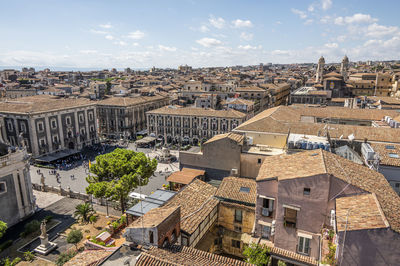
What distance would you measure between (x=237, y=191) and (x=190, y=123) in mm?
48571

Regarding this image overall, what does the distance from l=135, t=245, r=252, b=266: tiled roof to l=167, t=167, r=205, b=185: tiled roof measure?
48.8 ft

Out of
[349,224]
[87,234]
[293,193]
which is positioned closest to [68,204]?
[87,234]

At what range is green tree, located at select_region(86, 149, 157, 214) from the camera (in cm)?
3033

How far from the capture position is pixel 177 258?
1470cm

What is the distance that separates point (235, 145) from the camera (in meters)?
31.2

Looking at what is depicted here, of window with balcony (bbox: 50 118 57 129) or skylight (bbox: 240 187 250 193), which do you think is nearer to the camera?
skylight (bbox: 240 187 250 193)

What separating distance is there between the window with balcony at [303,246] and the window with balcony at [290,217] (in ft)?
3.68

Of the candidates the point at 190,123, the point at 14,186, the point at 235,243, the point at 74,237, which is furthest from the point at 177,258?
the point at 190,123

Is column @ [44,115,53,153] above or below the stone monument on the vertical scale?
above

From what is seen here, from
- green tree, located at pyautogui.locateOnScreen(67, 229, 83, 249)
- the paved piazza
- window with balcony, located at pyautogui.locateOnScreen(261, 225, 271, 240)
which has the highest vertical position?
window with balcony, located at pyautogui.locateOnScreen(261, 225, 271, 240)

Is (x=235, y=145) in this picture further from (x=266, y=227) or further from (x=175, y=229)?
(x=175, y=229)

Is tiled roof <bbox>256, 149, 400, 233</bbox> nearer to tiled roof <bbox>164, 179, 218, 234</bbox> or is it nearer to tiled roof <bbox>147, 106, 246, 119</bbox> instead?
tiled roof <bbox>164, 179, 218, 234</bbox>

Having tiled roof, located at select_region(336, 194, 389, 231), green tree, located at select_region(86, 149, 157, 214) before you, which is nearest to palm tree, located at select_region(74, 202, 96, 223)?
green tree, located at select_region(86, 149, 157, 214)

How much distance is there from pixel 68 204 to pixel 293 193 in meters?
33.2
